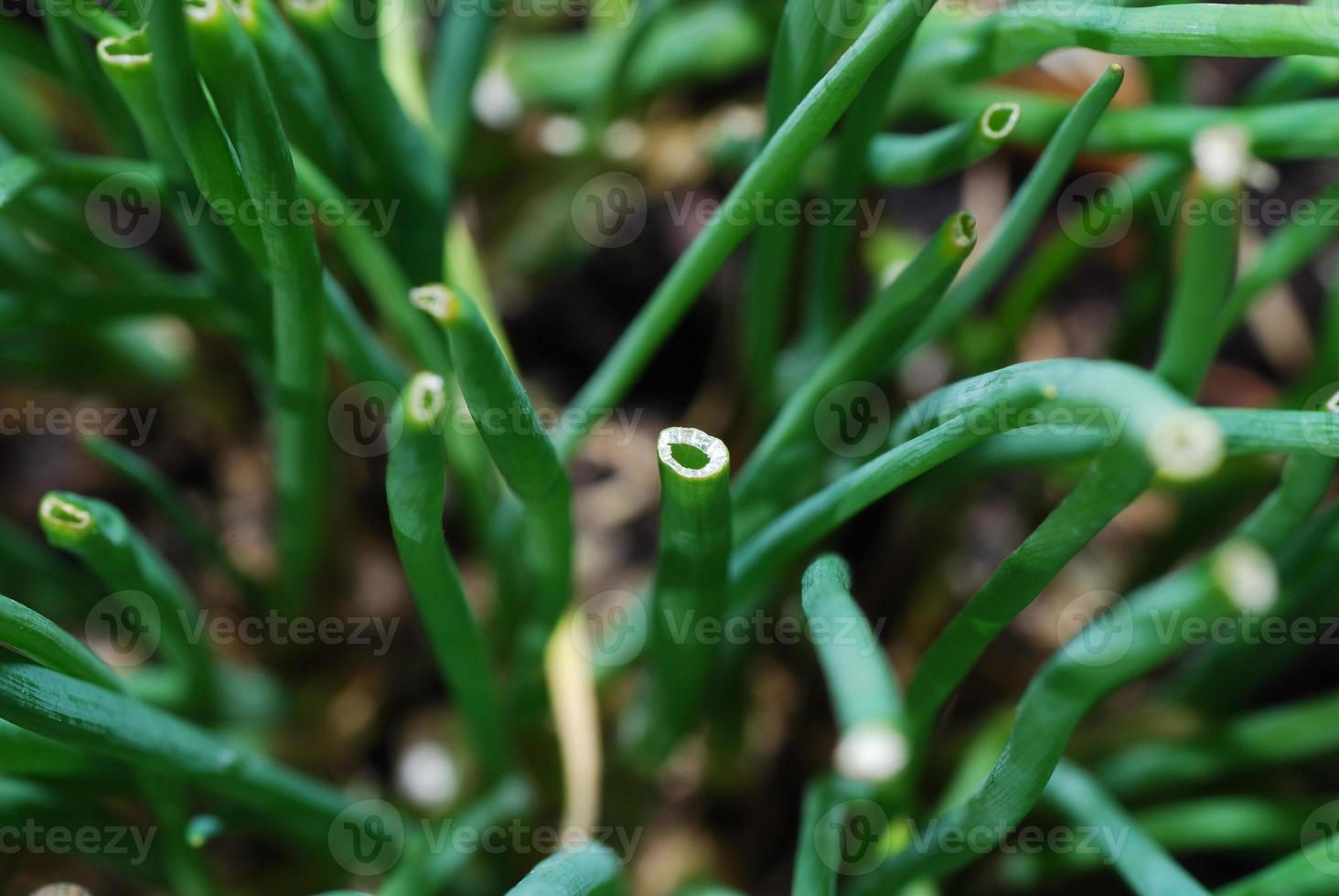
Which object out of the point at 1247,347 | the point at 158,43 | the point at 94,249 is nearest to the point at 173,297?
the point at 94,249

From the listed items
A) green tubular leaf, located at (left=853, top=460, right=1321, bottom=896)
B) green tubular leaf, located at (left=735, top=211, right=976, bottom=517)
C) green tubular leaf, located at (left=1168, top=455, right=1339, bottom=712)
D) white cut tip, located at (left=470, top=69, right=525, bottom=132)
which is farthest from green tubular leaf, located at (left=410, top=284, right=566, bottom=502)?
white cut tip, located at (left=470, top=69, right=525, bottom=132)

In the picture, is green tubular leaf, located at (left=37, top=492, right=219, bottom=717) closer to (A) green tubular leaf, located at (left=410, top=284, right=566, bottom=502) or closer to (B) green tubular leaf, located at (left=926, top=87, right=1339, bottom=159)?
(A) green tubular leaf, located at (left=410, top=284, right=566, bottom=502)

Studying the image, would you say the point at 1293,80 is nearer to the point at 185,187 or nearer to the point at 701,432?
the point at 701,432

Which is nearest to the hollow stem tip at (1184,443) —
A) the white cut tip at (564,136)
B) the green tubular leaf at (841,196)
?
the green tubular leaf at (841,196)

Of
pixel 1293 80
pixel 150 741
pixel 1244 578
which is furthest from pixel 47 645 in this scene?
pixel 1293 80

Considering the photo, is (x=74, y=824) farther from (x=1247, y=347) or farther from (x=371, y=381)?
(x=1247, y=347)

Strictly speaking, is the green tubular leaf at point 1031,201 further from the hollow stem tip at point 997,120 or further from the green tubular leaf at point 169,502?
the green tubular leaf at point 169,502
